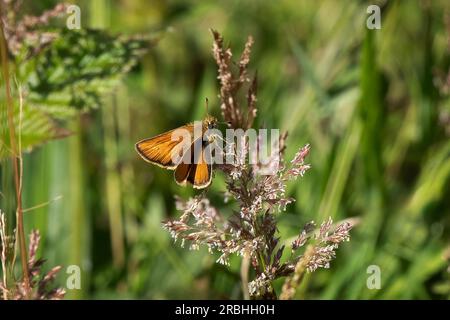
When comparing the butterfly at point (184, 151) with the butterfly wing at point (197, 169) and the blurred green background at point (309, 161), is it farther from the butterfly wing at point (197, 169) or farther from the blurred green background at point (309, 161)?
the blurred green background at point (309, 161)

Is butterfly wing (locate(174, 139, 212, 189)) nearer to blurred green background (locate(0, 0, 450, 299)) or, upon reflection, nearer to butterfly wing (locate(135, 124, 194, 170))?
butterfly wing (locate(135, 124, 194, 170))

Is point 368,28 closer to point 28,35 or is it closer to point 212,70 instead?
point 28,35

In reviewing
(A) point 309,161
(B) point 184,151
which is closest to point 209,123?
(B) point 184,151

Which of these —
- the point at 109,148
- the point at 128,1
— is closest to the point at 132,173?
the point at 109,148

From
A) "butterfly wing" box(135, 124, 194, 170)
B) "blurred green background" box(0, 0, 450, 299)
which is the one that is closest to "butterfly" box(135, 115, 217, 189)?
"butterfly wing" box(135, 124, 194, 170)

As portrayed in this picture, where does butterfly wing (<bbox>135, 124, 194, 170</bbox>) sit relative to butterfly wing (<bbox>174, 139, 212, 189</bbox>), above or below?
above

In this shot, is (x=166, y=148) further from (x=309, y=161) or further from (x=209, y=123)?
(x=309, y=161)

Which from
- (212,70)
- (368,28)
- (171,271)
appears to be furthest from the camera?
(212,70)
